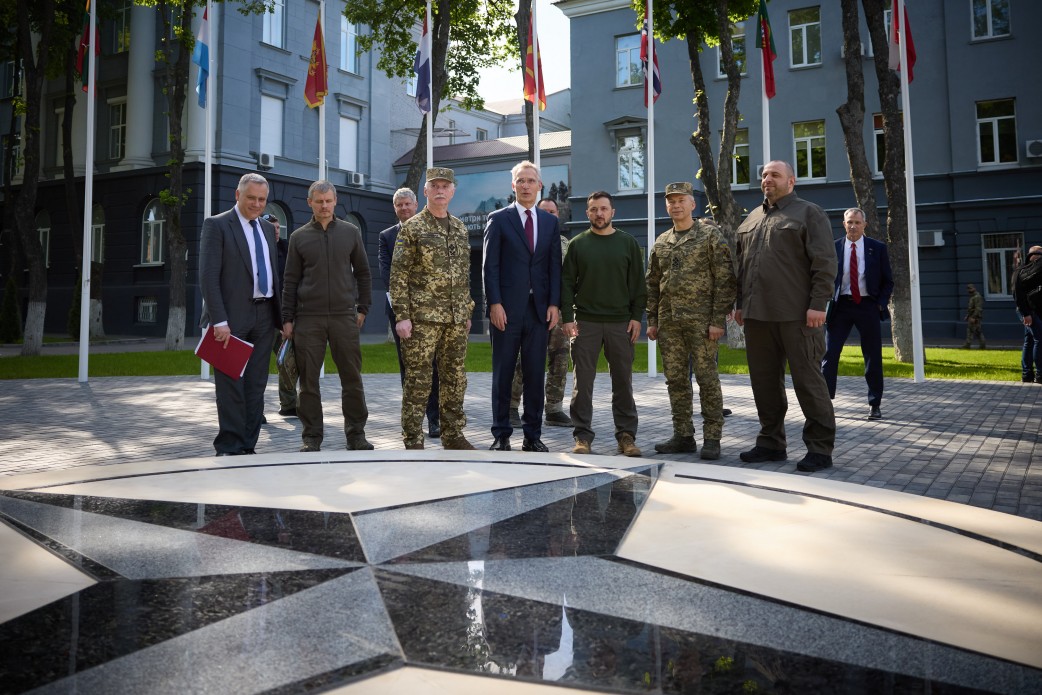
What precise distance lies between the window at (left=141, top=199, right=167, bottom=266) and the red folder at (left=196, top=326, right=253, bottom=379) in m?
25.8

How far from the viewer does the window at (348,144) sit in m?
32.9

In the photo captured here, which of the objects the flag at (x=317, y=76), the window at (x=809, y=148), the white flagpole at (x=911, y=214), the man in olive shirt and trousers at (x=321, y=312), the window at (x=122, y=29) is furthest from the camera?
the window at (x=122, y=29)

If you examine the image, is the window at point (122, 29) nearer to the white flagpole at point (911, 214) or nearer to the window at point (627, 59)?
the window at point (627, 59)

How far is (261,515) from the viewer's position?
3521mm

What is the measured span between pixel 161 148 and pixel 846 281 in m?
26.9

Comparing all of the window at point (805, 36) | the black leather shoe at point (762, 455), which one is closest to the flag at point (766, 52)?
the black leather shoe at point (762, 455)

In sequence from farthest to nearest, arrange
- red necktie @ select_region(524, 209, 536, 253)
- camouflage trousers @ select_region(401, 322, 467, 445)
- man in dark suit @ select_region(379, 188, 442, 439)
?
man in dark suit @ select_region(379, 188, 442, 439) < red necktie @ select_region(524, 209, 536, 253) < camouflage trousers @ select_region(401, 322, 467, 445)

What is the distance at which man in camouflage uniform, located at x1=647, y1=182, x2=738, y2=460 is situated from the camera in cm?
622

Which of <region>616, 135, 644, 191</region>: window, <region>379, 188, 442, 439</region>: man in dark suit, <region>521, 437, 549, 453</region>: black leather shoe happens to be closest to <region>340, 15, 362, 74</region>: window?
<region>616, 135, 644, 191</region>: window

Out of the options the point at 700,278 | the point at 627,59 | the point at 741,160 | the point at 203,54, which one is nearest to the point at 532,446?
the point at 700,278

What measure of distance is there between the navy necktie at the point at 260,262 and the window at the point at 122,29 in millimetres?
28221

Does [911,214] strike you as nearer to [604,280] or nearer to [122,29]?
[604,280]

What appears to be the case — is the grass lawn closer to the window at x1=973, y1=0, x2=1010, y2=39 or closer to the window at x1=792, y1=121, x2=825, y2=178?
the window at x1=792, y1=121, x2=825, y2=178

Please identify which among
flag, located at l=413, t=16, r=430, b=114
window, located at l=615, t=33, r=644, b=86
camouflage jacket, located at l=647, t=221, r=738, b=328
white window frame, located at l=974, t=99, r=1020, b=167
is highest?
window, located at l=615, t=33, r=644, b=86
